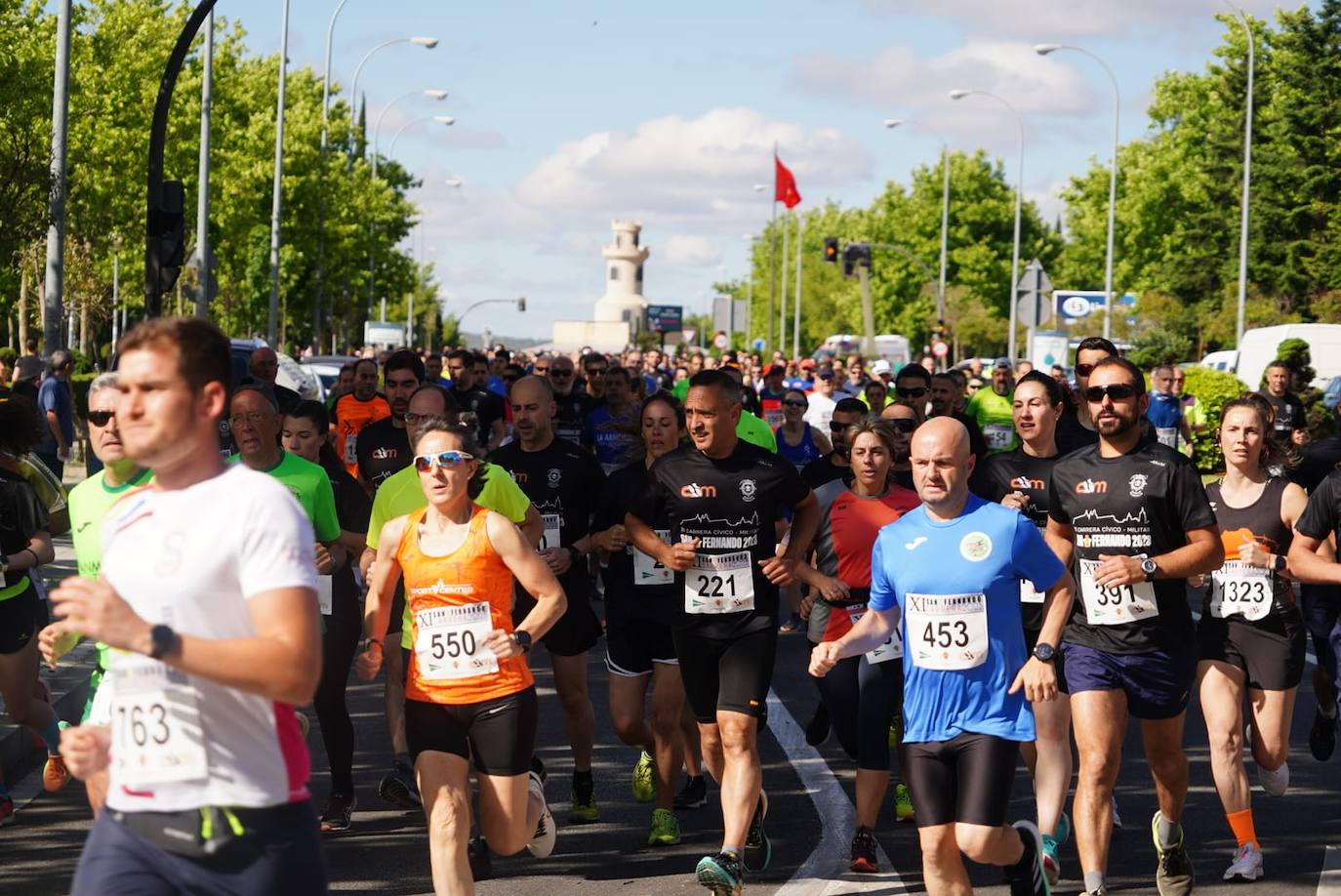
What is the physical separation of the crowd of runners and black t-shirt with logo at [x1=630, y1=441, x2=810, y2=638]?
0.01m

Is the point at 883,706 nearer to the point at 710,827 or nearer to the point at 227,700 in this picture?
the point at 710,827

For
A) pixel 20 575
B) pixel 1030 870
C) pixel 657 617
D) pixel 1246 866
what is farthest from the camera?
pixel 657 617

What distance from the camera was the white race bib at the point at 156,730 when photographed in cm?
378

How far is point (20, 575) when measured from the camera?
7.95 metres

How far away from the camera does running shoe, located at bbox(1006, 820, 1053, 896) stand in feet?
20.7

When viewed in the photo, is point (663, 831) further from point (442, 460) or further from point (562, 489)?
point (442, 460)

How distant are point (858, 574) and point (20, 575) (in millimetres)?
3410

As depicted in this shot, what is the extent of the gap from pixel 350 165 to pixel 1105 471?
5436cm

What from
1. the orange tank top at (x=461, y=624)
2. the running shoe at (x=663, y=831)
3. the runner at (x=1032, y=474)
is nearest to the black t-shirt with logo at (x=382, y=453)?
the running shoe at (x=663, y=831)

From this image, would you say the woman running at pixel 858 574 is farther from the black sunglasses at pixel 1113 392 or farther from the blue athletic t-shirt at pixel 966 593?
the blue athletic t-shirt at pixel 966 593

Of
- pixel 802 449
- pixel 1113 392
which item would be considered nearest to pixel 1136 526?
pixel 1113 392

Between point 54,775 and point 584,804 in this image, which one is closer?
point 54,775

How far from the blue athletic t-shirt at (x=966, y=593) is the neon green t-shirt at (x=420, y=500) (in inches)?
66.5

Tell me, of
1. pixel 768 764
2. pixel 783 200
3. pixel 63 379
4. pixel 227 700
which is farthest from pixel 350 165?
pixel 227 700
